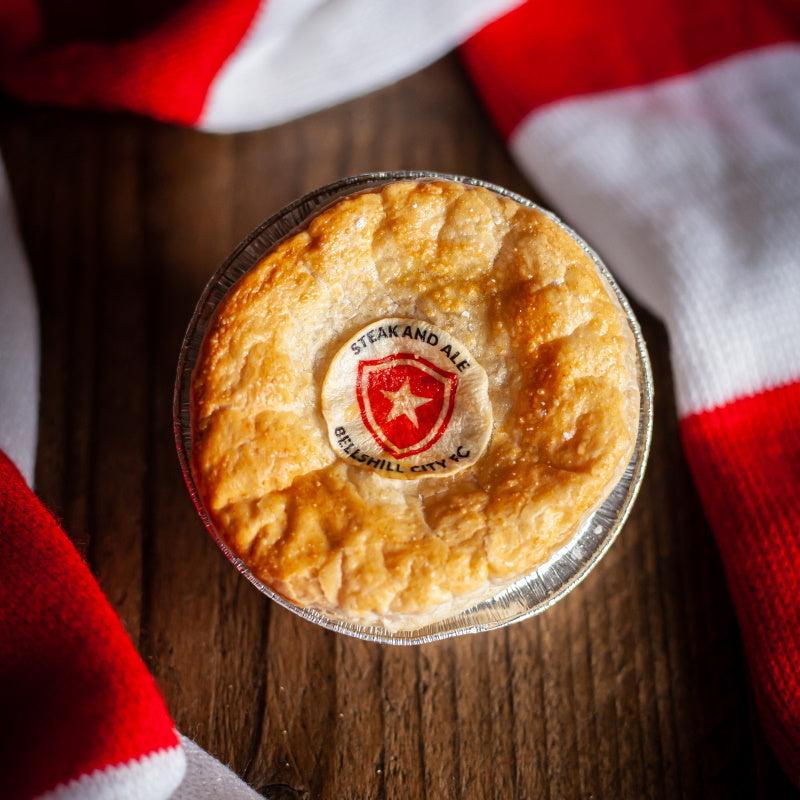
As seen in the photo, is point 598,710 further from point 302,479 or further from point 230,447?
point 230,447

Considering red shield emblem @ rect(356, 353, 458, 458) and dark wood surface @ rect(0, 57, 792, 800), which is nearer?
red shield emblem @ rect(356, 353, 458, 458)

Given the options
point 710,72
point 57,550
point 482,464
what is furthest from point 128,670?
point 710,72

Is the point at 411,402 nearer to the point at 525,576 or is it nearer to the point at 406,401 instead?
the point at 406,401

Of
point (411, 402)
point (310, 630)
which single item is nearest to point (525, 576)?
point (411, 402)

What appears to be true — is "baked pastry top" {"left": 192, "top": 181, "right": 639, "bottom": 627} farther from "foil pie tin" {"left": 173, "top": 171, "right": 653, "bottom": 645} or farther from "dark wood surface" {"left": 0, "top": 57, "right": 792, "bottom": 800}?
"dark wood surface" {"left": 0, "top": 57, "right": 792, "bottom": 800}

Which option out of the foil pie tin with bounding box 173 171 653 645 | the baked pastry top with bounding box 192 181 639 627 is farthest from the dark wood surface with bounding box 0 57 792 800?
the baked pastry top with bounding box 192 181 639 627

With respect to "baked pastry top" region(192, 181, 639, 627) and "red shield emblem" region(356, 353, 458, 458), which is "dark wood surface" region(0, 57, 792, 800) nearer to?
"baked pastry top" region(192, 181, 639, 627)

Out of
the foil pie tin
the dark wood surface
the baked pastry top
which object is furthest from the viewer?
the dark wood surface

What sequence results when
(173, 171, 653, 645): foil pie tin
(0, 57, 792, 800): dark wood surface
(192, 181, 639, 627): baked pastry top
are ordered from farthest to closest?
(0, 57, 792, 800): dark wood surface
(173, 171, 653, 645): foil pie tin
(192, 181, 639, 627): baked pastry top

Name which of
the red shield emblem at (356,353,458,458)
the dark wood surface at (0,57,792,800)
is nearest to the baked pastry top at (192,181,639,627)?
the red shield emblem at (356,353,458,458)
